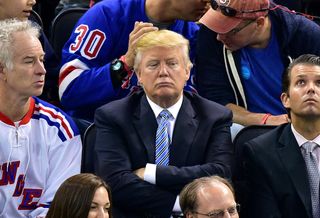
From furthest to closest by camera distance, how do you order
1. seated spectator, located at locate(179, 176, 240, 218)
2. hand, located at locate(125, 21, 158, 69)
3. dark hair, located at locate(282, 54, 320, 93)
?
hand, located at locate(125, 21, 158, 69) → dark hair, located at locate(282, 54, 320, 93) → seated spectator, located at locate(179, 176, 240, 218)

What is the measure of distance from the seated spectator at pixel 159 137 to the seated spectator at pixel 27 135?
8.8 inches

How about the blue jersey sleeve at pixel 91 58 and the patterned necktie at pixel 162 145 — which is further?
the blue jersey sleeve at pixel 91 58

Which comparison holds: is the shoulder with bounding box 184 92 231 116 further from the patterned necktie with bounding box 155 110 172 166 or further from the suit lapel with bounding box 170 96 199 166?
the patterned necktie with bounding box 155 110 172 166

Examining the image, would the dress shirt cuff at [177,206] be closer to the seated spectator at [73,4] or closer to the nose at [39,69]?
the nose at [39,69]

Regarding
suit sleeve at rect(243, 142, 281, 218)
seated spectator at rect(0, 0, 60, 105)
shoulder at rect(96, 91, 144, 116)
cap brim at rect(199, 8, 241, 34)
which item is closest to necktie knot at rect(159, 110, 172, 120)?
shoulder at rect(96, 91, 144, 116)

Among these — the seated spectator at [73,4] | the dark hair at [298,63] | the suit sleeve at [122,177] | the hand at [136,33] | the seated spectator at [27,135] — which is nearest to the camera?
the suit sleeve at [122,177]

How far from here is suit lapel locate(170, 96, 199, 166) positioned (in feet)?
16.0

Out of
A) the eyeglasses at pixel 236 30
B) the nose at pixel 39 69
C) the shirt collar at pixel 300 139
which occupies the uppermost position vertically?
the eyeglasses at pixel 236 30

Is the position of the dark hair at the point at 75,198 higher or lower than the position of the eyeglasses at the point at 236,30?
lower

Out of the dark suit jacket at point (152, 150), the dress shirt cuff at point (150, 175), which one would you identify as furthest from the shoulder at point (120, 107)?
the dress shirt cuff at point (150, 175)

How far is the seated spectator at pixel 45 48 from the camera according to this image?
5.63m

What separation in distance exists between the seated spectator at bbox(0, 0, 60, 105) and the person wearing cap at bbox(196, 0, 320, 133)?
962 mm

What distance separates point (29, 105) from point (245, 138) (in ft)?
3.96

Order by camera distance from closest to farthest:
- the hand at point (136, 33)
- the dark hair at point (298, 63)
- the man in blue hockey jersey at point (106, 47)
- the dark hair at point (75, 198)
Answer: the dark hair at point (75, 198)
the dark hair at point (298, 63)
the hand at point (136, 33)
the man in blue hockey jersey at point (106, 47)
